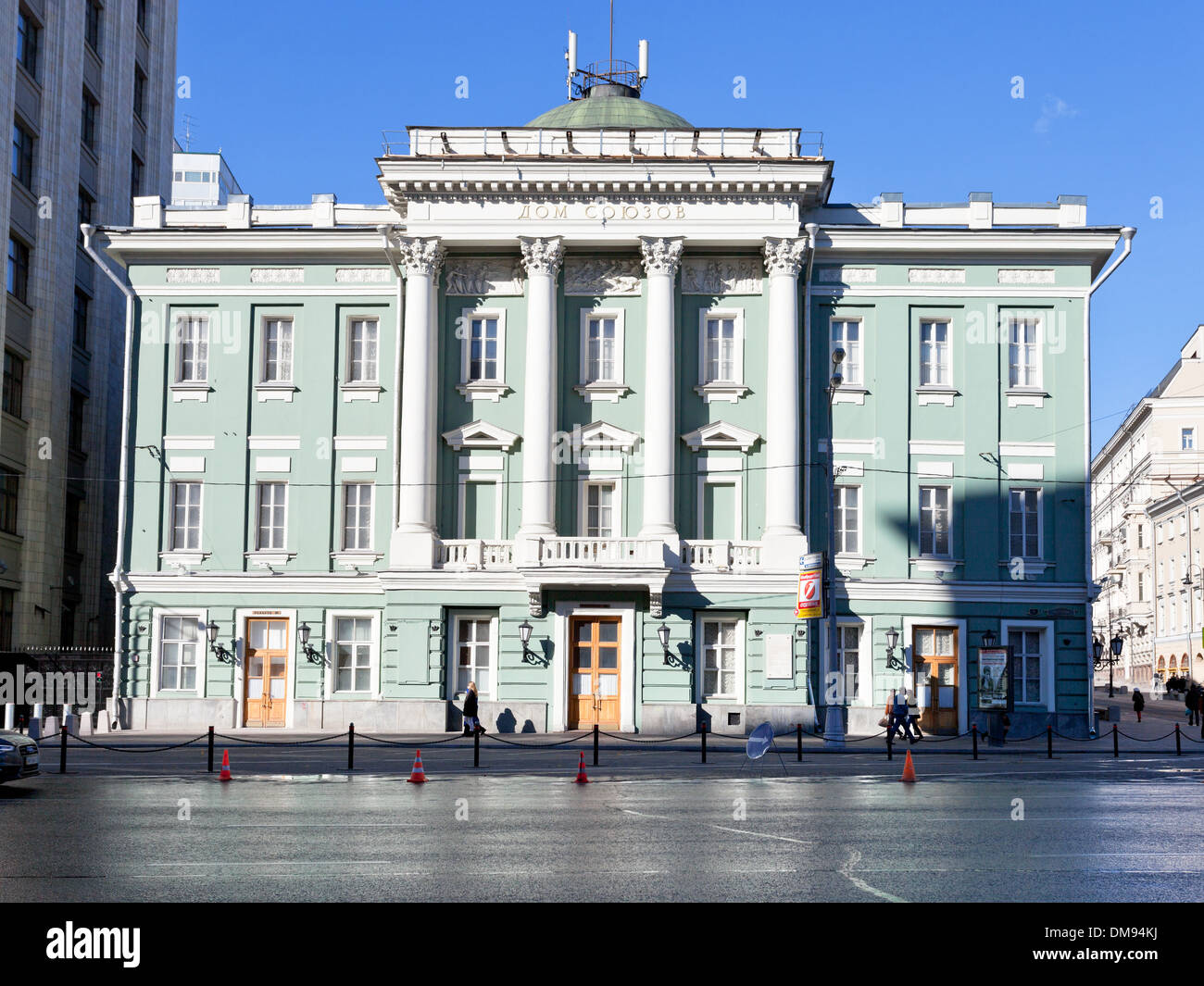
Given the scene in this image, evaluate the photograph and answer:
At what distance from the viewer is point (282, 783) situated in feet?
77.0

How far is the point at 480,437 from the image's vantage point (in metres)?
41.3

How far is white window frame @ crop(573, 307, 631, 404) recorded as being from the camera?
4144cm

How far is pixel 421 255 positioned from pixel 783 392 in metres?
11.5

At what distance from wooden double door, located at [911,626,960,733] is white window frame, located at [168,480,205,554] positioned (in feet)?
71.4

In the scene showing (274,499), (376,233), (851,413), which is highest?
(376,233)

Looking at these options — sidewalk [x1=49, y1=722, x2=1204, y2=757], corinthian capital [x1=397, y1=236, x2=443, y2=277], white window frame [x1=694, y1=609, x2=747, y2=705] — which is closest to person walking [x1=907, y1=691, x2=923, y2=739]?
sidewalk [x1=49, y1=722, x2=1204, y2=757]

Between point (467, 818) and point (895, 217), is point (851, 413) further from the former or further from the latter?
point (467, 818)

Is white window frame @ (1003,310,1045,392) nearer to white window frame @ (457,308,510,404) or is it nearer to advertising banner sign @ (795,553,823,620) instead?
advertising banner sign @ (795,553,823,620)

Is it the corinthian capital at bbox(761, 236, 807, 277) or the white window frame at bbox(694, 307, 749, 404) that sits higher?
the corinthian capital at bbox(761, 236, 807, 277)

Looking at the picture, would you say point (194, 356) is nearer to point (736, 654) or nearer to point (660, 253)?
point (660, 253)
